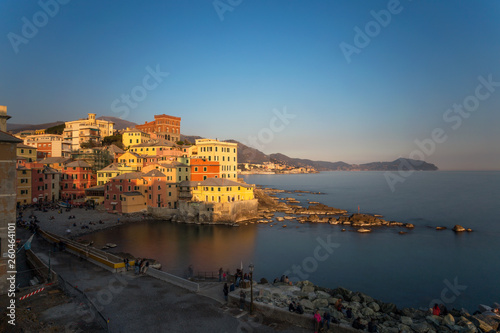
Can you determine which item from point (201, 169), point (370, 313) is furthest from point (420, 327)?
point (201, 169)

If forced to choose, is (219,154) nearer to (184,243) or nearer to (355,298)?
(184,243)

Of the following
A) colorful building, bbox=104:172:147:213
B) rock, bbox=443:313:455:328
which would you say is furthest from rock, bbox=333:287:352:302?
colorful building, bbox=104:172:147:213

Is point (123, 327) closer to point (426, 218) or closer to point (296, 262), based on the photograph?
point (296, 262)

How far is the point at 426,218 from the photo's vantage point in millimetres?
68188

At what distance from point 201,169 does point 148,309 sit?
164 ft

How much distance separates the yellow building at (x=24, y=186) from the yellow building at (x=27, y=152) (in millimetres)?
9690

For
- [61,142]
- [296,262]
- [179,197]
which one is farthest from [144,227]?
[61,142]

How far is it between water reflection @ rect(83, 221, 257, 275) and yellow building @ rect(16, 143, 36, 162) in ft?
112

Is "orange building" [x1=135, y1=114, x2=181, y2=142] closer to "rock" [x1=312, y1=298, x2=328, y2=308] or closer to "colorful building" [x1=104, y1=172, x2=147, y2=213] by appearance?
"colorful building" [x1=104, y1=172, x2=147, y2=213]

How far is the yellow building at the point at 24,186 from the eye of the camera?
56.7 meters

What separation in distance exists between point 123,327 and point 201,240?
3242 centimetres

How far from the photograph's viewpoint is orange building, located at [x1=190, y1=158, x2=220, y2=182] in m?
64.2

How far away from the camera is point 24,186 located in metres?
57.9

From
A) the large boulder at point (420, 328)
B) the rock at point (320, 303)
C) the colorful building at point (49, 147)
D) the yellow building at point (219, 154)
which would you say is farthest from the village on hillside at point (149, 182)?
the large boulder at point (420, 328)
